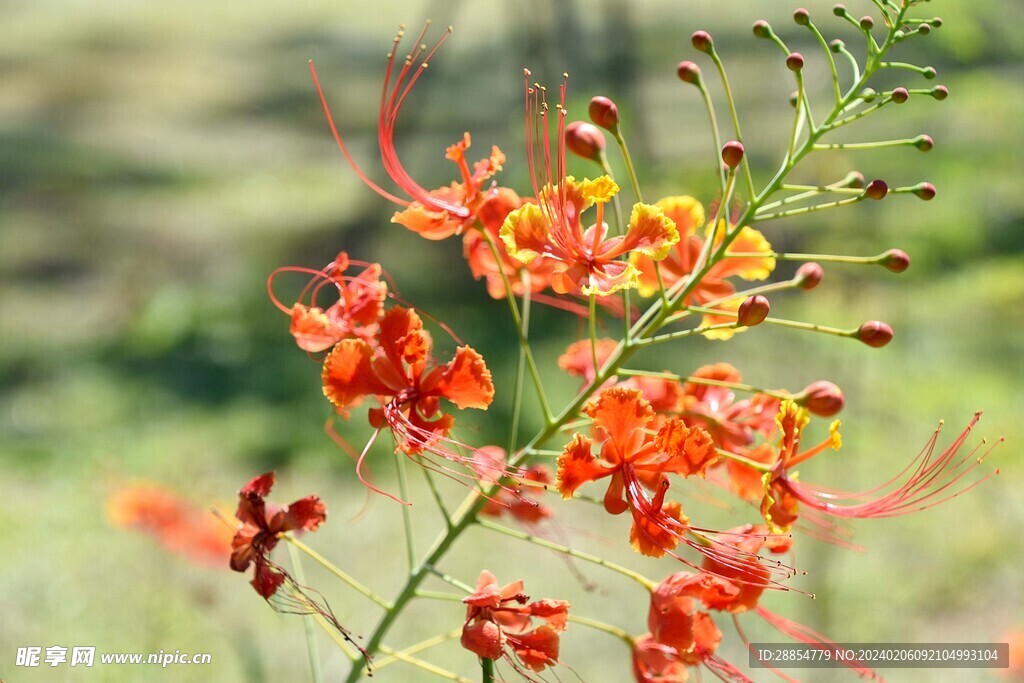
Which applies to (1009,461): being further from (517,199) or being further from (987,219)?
(517,199)

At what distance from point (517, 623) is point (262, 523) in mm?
290

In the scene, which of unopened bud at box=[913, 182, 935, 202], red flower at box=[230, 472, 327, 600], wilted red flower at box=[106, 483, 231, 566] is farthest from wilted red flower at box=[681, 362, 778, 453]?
wilted red flower at box=[106, 483, 231, 566]

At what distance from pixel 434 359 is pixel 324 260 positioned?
4631mm

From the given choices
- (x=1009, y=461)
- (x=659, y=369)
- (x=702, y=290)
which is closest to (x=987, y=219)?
(x=659, y=369)

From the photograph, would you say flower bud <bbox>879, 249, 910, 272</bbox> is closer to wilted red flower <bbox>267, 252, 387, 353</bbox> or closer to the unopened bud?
the unopened bud

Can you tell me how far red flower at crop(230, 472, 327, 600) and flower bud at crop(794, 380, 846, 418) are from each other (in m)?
0.52

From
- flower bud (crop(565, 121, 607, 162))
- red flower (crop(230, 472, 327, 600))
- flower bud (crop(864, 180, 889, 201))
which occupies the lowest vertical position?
red flower (crop(230, 472, 327, 600))

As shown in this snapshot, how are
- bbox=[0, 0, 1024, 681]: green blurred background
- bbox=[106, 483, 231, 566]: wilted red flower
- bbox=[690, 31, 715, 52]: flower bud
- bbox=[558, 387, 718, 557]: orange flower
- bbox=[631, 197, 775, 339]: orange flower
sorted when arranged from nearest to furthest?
bbox=[558, 387, 718, 557]: orange flower, bbox=[690, 31, 715, 52]: flower bud, bbox=[631, 197, 775, 339]: orange flower, bbox=[106, 483, 231, 566]: wilted red flower, bbox=[0, 0, 1024, 681]: green blurred background

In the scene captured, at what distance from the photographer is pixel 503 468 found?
1.11 metres

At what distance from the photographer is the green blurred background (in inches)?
135

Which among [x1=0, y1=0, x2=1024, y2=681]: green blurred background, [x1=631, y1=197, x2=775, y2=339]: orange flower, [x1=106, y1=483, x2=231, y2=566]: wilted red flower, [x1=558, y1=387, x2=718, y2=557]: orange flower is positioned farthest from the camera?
[x1=0, y1=0, x2=1024, y2=681]: green blurred background

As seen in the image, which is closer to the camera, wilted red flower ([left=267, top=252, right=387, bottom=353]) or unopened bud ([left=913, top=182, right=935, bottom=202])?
unopened bud ([left=913, top=182, right=935, bottom=202])

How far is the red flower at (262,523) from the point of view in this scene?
1.14 m

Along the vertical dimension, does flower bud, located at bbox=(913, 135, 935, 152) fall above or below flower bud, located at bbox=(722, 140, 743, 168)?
above
